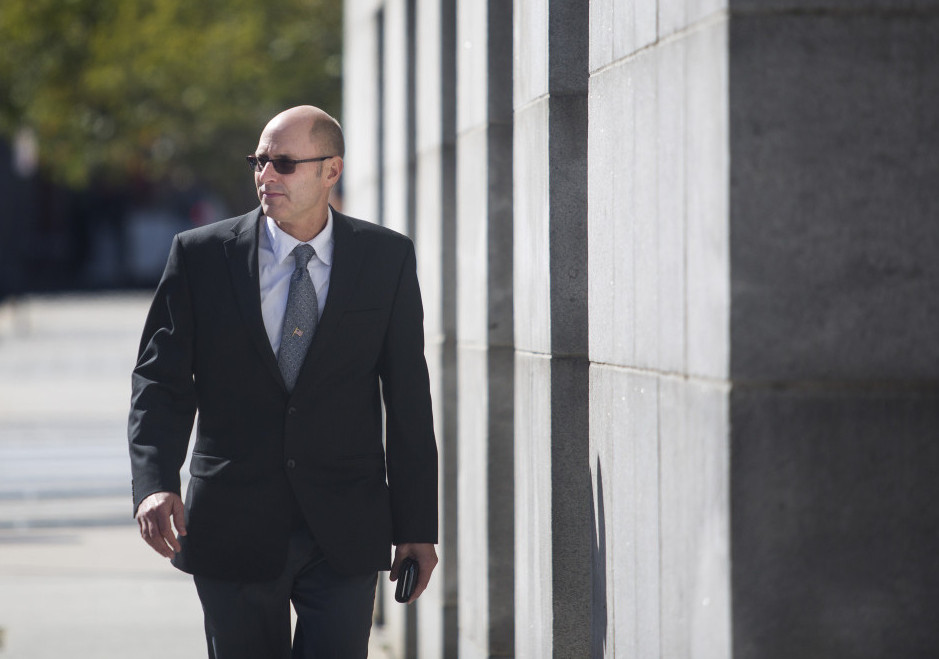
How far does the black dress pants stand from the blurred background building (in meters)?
0.64

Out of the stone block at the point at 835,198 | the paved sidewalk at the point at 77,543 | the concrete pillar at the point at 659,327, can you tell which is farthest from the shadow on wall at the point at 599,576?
the paved sidewalk at the point at 77,543

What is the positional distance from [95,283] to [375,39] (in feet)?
207

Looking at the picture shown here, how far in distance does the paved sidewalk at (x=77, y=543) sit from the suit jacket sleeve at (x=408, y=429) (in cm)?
349

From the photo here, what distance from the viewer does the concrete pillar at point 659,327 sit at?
3344 mm

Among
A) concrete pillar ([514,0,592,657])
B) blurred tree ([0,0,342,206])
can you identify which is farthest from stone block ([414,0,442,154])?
blurred tree ([0,0,342,206])

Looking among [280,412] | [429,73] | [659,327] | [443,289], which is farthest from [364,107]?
[659,327]

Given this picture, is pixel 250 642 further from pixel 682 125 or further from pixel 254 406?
pixel 682 125

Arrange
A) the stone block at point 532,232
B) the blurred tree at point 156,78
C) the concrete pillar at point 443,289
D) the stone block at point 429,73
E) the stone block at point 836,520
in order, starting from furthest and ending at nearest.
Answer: the blurred tree at point 156,78 → the stone block at point 429,73 → the concrete pillar at point 443,289 → the stone block at point 532,232 → the stone block at point 836,520

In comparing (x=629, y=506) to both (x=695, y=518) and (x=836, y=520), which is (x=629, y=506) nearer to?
(x=695, y=518)

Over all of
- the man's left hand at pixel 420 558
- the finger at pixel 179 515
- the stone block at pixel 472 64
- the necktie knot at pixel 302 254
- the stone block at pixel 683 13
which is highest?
the stone block at pixel 472 64

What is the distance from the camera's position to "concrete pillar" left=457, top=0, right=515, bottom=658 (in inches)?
232

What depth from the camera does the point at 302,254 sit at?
443 cm

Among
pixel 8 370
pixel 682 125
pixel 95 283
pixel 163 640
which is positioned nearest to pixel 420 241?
pixel 163 640

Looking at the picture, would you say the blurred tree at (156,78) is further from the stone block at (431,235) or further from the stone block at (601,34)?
the stone block at (601,34)
